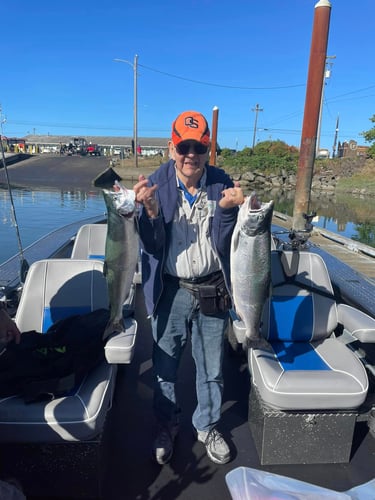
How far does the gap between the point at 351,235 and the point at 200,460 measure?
13420 mm

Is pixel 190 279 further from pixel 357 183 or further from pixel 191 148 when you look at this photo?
pixel 357 183

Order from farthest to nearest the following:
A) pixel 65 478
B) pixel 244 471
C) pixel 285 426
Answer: pixel 285 426
pixel 65 478
pixel 244 471

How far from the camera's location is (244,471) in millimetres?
1862

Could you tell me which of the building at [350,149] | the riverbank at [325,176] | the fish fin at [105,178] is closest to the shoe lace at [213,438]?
the fish fin at [105,178]

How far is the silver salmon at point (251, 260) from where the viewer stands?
1867 mm

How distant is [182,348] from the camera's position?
93.4 inches

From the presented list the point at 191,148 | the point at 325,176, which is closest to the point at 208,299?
the point at 191,148

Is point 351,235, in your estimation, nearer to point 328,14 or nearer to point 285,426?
point 328,14

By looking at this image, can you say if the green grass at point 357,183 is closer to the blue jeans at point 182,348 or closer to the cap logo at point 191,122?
the blue jeans at point 182,348

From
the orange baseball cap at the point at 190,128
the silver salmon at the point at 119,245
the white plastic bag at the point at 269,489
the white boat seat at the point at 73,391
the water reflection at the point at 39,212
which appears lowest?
the water reflection at the point at 39,212

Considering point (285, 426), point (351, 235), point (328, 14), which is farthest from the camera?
point (351, 235)

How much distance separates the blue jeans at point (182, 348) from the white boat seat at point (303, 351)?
1.10 feet

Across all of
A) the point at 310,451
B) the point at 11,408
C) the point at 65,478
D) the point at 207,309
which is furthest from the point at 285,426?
the point at 11,408

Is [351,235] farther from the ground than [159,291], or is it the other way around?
[159,291]
